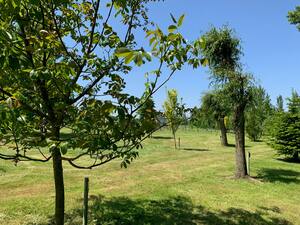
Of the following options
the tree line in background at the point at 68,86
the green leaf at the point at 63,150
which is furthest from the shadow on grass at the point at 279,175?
the green leaf at the point at 63,150

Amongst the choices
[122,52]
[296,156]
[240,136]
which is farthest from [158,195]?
[296,156]

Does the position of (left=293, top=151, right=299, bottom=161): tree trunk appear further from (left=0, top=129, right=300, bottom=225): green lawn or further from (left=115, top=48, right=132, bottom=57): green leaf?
(left=115, top=48, right=132, bottom=57): green leaf

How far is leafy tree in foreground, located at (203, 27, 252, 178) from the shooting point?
42.4 ft

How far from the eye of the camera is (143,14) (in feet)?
14.9

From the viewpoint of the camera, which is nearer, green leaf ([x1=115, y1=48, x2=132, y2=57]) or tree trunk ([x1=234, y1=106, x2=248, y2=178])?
green leaf ([x1=115, y1=48, x2=132, y2=57])

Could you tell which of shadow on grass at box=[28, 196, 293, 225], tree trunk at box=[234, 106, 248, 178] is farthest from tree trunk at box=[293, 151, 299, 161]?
shadow on grass at box=[28, 196, 293, 225]

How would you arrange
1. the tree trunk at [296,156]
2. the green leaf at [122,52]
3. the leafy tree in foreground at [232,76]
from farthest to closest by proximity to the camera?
the tree trunk at [296,156], the leafy tree in foreground at [232,76], the green leaf at [122,52]

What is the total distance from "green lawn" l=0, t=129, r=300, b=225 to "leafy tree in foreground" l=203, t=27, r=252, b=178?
159 cm

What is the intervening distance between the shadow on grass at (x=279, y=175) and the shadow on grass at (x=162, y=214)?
4.89 metres

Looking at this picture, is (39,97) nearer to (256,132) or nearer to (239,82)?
(239,82)

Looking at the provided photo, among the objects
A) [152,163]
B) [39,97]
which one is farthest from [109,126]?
[152,163]

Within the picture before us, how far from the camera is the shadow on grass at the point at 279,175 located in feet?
44.2

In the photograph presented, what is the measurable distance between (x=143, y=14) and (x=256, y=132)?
33977 millimetres

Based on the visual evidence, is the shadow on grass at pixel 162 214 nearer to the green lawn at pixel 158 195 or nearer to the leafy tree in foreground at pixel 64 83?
the green lawn at pixel 158 195
